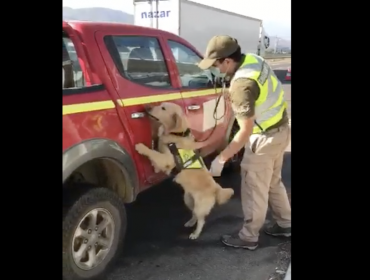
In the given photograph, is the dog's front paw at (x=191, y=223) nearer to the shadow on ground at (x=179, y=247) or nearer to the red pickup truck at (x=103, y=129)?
the shadow on ground at (x=179, y=247)

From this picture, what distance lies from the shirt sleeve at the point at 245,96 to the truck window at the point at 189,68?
761mm

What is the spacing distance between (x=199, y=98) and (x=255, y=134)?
0.70 m

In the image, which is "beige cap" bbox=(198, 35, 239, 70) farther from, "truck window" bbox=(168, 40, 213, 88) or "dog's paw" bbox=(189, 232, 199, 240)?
"dog's paw" bbox=(189, 232, 199, 240)

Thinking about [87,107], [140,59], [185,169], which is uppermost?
[140,59]

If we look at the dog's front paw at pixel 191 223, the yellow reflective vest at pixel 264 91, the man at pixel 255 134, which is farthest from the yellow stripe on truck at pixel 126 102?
the dog's front paw at pixel 191 223

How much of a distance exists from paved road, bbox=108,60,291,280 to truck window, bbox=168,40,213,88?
0.81m

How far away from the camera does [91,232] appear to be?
7.13 feet

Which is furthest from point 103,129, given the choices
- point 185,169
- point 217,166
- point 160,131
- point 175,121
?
point 217,166

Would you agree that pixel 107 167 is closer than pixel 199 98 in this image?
Yes

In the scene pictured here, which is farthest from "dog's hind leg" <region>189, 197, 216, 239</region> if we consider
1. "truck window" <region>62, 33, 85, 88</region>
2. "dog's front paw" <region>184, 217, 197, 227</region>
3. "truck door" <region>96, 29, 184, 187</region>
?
"truck window" <region>62, 33, 85, 88</region>

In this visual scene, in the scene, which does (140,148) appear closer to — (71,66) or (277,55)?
(71,66)

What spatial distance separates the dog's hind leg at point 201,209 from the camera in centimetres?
277

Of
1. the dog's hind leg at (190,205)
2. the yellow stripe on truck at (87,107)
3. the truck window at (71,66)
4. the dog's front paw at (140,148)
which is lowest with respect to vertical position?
the dog's hind leg at (190,205)
